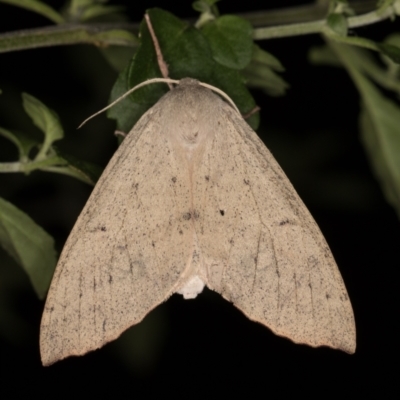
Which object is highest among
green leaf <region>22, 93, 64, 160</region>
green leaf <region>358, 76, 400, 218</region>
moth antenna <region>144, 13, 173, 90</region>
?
moth antenna <region>144, 13, 173, 90</region>

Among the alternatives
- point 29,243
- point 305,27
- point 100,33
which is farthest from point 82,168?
point 305,27

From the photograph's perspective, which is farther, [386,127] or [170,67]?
[386,127]

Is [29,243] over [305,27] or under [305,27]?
under

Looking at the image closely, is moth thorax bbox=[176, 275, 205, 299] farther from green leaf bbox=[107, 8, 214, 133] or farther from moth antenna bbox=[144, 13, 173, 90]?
moth antenna bbox=[144, 13, 173, 90]

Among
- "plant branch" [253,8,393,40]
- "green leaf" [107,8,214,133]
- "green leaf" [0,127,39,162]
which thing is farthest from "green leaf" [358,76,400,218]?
"green leaf" [0,127,39,162]

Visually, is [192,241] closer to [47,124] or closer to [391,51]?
[47,124]

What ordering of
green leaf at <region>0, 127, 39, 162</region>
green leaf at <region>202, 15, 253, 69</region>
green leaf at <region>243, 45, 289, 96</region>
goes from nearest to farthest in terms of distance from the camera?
green leaf at <region>202, 15, 253, 69</region>, green leaf at <region>0, 127, 39, 162</region>, green leaf at <region>243, 45, 289, 96</region>

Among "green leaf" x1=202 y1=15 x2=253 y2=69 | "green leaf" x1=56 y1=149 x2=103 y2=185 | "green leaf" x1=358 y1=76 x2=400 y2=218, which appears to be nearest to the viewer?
"green leaf" x1=56 y1=149 x2=103 y2=185
